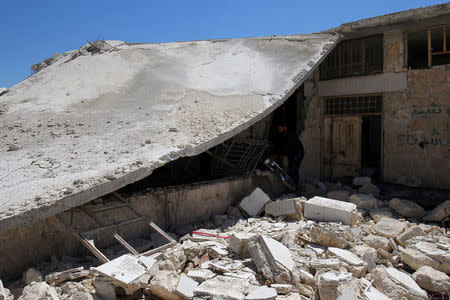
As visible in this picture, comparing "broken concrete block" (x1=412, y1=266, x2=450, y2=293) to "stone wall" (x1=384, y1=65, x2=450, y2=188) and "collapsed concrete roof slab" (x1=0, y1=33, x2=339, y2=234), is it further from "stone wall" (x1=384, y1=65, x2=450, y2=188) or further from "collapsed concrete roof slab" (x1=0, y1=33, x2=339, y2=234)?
"stone wall" (x1=384, y1=65, x2=450, y2=188)

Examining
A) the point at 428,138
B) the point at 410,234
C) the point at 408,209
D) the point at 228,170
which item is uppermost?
the point at 428,138

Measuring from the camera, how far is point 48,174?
15.3 ft

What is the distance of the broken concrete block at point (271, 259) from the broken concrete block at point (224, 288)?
29cm

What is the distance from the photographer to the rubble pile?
3.63m

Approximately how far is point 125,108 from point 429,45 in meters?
6.29

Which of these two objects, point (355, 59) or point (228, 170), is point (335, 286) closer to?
point (228, 170)

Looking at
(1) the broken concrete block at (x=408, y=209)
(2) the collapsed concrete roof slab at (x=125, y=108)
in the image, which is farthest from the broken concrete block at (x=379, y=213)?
(2) the collapsed concrete roof slab at (x=125, y=108)

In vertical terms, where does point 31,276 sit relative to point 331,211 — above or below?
below

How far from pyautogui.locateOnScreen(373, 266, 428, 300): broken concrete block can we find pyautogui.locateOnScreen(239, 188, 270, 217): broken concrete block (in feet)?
8.45

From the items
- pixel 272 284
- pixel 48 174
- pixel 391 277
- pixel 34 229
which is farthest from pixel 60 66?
pixel 391 277

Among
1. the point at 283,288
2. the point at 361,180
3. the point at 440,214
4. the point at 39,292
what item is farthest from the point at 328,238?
the point at 361,180

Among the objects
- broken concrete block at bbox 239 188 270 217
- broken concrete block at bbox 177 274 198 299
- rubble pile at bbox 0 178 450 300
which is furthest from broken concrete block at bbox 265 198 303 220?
broken concrete block at bbox 177 274 198 299

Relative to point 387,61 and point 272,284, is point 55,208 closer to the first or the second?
point 272,284

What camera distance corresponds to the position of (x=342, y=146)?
9195mm
